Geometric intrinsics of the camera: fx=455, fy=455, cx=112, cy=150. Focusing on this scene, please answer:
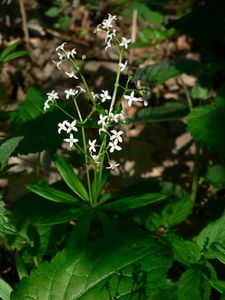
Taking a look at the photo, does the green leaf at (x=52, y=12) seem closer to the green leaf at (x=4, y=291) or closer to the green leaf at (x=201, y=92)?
the green leaf at (x=201, y=92)

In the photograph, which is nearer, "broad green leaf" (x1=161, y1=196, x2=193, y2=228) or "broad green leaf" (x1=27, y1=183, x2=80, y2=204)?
"broad green leaf" (x1=27, y1=183, x2=80, y2=204)

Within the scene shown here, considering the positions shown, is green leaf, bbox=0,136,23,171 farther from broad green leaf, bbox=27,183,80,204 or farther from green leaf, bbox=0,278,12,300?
green leaf, bbox=0,278,12,300

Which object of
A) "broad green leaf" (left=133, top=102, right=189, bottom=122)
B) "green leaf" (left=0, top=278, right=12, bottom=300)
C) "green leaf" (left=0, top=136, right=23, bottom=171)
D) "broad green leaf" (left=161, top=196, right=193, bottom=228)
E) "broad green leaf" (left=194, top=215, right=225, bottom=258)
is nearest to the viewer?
"green leaf" (left=0, top=136, right=23, bottom=171)

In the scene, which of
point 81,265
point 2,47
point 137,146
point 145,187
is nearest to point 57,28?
point 2,47

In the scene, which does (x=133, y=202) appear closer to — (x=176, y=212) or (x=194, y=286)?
(x=194, y=286)

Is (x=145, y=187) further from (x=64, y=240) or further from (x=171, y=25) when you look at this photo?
(x=171, y=25)

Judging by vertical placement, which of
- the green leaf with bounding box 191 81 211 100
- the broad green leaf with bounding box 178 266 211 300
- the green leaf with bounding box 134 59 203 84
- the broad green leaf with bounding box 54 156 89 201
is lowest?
the broad green leaf with bounding box 178 266 211 300

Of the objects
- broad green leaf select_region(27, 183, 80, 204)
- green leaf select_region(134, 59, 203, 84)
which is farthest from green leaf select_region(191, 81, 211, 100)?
broad green leaf select_region(27, 183, 80, 204)

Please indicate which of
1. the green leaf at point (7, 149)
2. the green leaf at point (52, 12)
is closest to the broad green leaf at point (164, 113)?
the green leaf at point (7, 149)
